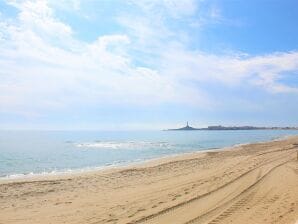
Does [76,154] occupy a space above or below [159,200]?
above

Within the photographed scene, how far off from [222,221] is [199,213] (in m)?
0.99

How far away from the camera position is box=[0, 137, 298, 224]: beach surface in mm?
10570

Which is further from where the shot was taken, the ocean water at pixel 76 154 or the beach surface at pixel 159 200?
the ocean water at pixel 76 154

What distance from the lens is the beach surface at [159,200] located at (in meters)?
10.6

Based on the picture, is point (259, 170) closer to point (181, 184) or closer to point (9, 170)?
point (181, 184)

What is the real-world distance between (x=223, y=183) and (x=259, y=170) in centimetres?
498

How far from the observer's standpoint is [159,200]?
12945 mm

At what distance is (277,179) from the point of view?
17078mm

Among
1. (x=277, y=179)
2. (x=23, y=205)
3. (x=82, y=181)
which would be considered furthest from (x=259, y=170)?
(x=23, y=205)

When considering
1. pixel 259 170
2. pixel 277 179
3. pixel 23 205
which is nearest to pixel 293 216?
pixel 277 179

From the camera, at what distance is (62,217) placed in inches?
434

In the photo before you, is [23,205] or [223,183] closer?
[23,205]

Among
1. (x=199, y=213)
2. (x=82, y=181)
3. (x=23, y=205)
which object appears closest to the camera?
(x=199, y=213)

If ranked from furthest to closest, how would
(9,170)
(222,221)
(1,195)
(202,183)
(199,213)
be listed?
(9,170)
(202,183)
(1,195)
(199,213)
(222,221)
